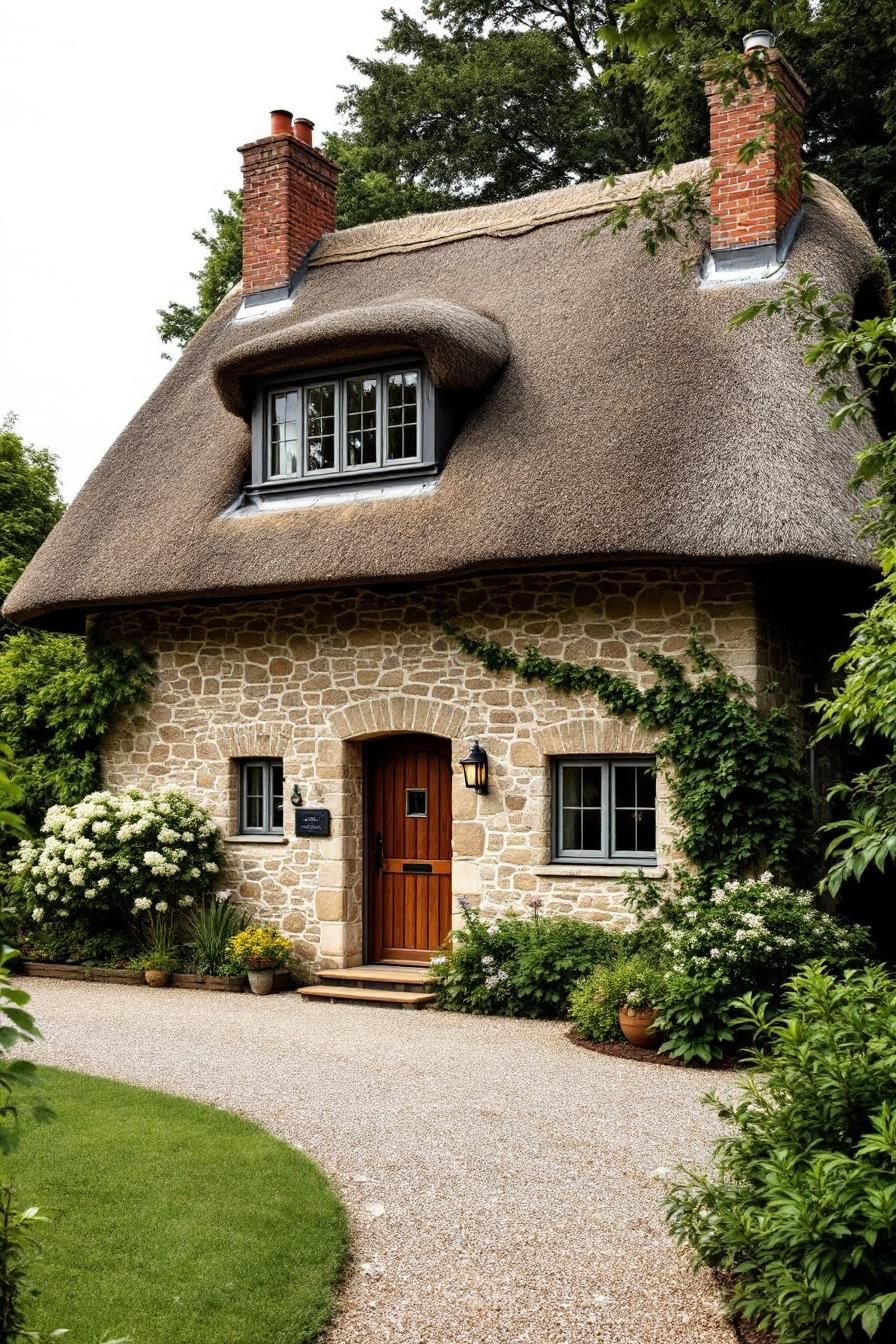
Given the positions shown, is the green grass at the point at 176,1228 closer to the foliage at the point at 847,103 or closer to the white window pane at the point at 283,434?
the white window pane at the point at 283,434

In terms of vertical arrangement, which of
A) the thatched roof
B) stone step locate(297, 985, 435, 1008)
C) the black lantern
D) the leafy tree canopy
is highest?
the leafy tree canopy

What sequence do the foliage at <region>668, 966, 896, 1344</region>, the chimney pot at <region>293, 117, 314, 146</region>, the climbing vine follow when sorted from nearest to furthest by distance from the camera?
the foliage at <region>668, 966, 896, 1344</region>
the climbing vine
the chimney pot at <region>293, 117, 314, 146</region>

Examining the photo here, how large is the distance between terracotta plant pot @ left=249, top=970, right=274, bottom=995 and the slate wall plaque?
1.33 meters

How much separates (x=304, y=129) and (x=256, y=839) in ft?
27.6

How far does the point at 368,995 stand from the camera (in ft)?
37.1

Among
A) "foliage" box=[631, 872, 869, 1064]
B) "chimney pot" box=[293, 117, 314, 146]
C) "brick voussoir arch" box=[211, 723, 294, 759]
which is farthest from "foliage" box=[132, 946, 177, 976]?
"chimney pot" box=[293, 117, 314, 146]

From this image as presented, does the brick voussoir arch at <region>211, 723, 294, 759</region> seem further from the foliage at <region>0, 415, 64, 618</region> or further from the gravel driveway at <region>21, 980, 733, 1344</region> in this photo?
the foliage at <region>0, 415, 64, 618</region>

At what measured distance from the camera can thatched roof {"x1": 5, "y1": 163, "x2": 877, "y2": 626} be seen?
10367 mm

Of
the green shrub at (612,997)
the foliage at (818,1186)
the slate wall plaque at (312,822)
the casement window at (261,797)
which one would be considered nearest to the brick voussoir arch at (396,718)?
the slate wall plaque at (312,822)

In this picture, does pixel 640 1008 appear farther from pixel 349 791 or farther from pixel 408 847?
pixel 349 791

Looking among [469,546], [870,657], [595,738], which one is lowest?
[595,738]

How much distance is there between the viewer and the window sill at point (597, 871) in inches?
422

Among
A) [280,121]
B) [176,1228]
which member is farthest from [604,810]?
[280,121]

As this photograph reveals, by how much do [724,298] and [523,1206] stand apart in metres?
A: 8.40
